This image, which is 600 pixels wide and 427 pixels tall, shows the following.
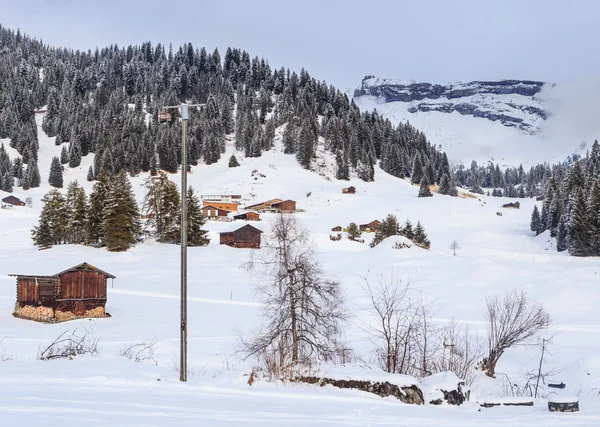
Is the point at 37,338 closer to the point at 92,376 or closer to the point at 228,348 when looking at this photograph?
the point at 228,348

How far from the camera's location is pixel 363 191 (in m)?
129

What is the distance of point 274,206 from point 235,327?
262 ft

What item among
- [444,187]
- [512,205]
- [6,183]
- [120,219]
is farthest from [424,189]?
[6,183]

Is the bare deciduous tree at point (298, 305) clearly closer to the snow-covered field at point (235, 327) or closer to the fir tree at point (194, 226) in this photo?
the snow-covered field at point (235, 327)

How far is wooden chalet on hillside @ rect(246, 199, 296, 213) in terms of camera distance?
350ft

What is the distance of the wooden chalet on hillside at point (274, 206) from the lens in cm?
10669

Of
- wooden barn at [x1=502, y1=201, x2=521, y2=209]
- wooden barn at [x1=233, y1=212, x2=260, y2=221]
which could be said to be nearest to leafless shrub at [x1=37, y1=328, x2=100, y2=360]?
wooden barn at [x1=233, y1=212, x2=260, y2=221]

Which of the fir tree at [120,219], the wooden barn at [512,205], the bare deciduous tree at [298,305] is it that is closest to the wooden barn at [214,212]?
the fir tree at [120,219]

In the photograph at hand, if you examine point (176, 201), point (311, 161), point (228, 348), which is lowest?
point (228, 348)

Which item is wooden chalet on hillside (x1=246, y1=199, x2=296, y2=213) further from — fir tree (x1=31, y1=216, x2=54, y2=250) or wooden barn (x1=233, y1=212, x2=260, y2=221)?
fir tree (x1=31, y1=216, x2=54, y2=250)

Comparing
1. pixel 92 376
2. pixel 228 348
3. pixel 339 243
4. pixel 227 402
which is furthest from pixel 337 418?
pixel 339 243

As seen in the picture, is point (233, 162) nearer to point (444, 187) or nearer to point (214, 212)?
point (214, 212)

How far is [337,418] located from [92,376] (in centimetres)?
464

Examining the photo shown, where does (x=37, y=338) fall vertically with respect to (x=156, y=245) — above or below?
below
